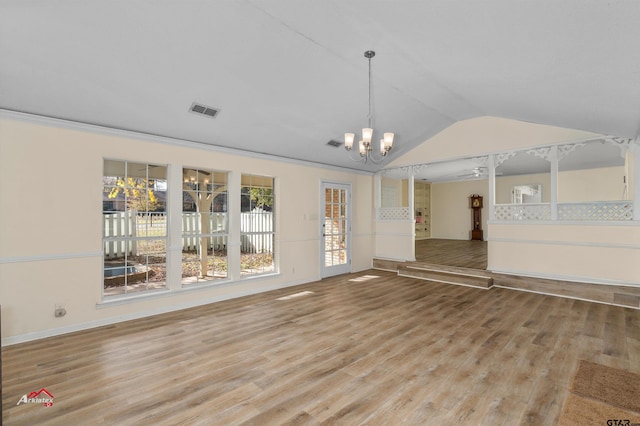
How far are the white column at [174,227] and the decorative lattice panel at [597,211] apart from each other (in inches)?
247

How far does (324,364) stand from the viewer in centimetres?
283

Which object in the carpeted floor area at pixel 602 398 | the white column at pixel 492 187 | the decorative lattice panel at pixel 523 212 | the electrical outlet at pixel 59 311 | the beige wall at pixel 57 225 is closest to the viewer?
the carpeted floor area at pixel 602 398

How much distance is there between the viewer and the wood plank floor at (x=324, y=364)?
2.15 m

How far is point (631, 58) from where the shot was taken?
222cm

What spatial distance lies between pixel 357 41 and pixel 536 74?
1780mm

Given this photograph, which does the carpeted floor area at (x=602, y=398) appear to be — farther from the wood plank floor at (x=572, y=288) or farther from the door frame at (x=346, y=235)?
the door frame at (x=346, y=235)

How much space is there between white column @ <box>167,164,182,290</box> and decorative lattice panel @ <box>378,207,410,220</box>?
4850 millimetres

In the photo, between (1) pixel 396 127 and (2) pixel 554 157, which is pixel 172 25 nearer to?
(1) pixel 396 127

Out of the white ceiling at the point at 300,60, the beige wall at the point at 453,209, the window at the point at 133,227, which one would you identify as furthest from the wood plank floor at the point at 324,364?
the beige wall at the point at 453,209

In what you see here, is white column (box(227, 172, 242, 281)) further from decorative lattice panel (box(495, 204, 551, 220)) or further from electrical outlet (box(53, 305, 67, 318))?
decorative lattice panel (box(495, 204, 551, 220))

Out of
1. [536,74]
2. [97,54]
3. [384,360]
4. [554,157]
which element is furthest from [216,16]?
[554,157]

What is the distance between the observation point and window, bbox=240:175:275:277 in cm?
538

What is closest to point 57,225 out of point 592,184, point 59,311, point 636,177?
point 59,311

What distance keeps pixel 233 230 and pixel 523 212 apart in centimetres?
527
